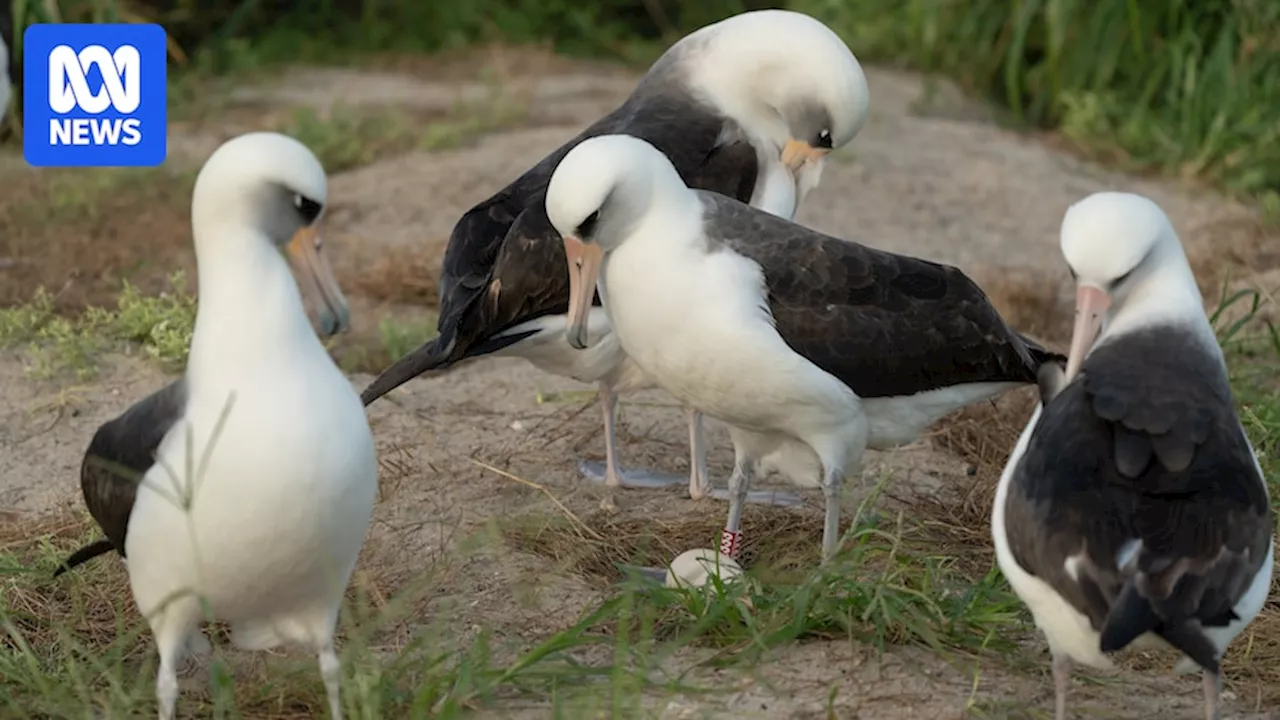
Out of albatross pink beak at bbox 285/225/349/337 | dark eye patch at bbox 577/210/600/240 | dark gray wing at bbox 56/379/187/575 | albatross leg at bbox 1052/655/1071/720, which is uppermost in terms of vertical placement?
albatross pink beak at bbox 285/225/349/337

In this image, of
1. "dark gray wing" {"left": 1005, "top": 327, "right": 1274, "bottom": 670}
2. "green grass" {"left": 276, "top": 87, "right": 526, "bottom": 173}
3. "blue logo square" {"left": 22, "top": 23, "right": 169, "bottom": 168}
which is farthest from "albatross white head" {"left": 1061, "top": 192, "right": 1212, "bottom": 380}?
"blue logo square" {"left": 22, "top": 23, "right": 169, "bottom": 168}

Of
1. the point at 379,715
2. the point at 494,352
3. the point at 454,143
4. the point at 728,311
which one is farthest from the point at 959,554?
the point at 454,143

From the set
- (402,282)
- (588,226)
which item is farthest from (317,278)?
(402,282)

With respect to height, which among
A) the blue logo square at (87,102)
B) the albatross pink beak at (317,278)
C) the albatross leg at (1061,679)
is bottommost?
the blue logo square at (87,102)

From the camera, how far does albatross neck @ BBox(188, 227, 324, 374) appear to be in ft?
12.1

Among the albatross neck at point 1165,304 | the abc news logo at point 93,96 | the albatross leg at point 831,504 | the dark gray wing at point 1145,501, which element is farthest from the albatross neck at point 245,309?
the abc news logo at point 93,96

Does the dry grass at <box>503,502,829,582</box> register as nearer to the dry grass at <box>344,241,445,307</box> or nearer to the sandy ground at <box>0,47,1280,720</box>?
the sandy ground at <box>0,47,1280,720</box>

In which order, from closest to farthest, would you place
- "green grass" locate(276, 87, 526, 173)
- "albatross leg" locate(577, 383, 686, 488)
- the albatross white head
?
1. the albatross white head
2. "albatross leg" locate(577, 383, 686, 488)
3. "green grass" locate(276, 87, 526, 173)

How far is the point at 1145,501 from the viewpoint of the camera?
377 centimetres

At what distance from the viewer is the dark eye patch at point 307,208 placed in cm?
381

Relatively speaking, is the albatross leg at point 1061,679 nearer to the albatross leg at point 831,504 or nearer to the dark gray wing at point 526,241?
the albatross leg at point 831,504

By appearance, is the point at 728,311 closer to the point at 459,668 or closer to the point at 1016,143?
the point at 459,668

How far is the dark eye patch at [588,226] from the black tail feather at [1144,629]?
5.34 feet

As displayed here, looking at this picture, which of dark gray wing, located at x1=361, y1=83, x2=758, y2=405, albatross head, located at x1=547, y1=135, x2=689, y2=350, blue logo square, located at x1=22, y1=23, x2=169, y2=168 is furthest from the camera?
blue logo square, located at x1=22, y1=23, x2=169, y2=168
